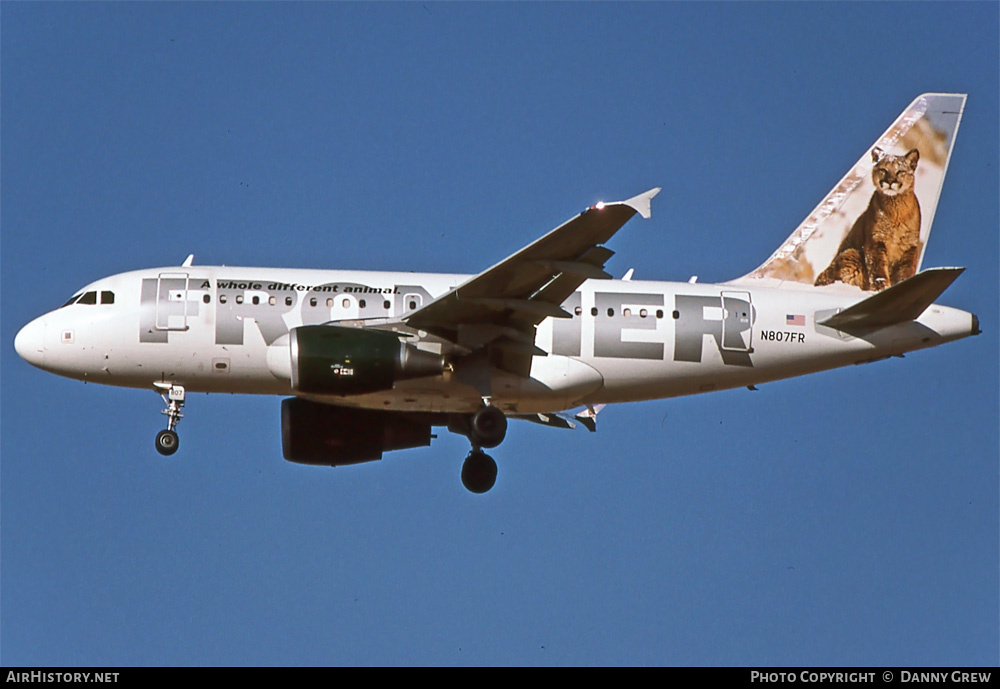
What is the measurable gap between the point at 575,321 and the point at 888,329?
695 centimetres

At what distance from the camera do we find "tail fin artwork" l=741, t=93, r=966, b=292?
36938 mm

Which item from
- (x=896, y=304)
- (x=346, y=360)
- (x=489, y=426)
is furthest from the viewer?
(x=896, y=304)

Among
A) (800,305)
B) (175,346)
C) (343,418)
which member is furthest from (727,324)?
(175,346)

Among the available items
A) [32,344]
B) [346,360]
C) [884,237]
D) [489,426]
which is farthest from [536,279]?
[32,344]

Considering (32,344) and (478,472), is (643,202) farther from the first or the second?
(32,344)

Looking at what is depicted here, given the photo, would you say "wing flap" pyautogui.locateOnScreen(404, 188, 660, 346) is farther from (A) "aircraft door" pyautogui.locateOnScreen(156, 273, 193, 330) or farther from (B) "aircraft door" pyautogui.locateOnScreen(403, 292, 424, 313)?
(A) "aircraft door" pyautogui.locateOnScreen(156, 273, 193, 330)

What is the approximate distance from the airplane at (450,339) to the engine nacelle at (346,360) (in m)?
0.03

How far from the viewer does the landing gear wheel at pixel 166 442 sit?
34594 millimetres

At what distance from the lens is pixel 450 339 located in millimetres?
33062

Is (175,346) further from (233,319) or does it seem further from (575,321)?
(575,321)

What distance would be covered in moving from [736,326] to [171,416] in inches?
495
